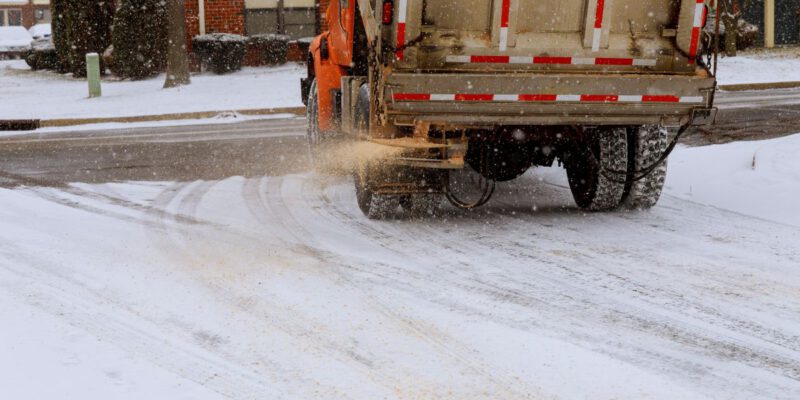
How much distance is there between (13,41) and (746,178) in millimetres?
39040

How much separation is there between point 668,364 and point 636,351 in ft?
0.70

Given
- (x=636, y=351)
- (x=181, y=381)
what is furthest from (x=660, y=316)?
(x=181, y=381)

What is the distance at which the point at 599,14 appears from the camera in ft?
24.0

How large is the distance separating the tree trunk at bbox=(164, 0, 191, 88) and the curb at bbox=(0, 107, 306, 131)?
3496 millimetres

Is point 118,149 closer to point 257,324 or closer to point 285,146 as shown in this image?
point 285,146

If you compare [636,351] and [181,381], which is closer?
[181,381]

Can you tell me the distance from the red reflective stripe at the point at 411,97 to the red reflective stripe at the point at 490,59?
1.48 feet

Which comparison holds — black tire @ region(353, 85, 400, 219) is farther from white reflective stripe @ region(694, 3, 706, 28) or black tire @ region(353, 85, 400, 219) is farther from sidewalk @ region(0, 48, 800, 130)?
sidewalk @ region(0, 48, 800, 130)

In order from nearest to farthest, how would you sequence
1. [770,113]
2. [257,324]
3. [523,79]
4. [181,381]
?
1. [181,381]
2. [257,324]
3. [523,79]
4. [770,113]

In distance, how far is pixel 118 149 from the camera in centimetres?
1323

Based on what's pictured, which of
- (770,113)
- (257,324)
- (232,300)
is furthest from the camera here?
(770,113)

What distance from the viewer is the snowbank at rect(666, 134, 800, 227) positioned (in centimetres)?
855

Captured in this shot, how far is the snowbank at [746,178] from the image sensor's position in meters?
8.55

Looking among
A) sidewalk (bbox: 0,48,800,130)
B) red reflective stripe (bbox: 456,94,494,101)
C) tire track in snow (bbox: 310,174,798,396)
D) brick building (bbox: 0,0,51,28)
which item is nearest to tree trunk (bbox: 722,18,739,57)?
sidewalk (bbox: 0,48,800,130)
